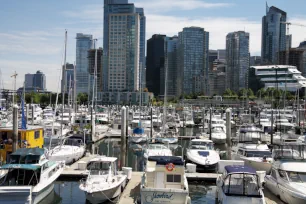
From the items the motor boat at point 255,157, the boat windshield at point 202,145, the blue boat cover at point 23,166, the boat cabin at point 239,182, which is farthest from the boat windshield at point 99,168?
the boat windshield at point 202,145

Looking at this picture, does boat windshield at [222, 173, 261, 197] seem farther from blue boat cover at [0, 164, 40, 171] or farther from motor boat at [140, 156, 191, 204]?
blue boat cover at [0, 164, 40, 171]

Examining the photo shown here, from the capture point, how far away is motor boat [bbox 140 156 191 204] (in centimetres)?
1962

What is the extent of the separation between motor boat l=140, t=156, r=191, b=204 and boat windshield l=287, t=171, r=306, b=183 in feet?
19.8

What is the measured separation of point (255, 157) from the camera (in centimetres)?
3088

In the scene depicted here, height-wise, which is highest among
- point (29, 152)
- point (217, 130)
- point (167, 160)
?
point (29, 152)

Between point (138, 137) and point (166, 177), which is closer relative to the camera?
point (166, 177)

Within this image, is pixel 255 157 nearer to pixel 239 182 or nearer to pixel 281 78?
pixel 239 182

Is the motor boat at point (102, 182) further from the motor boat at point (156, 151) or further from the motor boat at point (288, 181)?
the motor boat at point (288, 181)

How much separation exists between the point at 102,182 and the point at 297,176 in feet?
36.6

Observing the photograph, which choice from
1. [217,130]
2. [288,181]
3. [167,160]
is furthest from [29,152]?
[217,130]

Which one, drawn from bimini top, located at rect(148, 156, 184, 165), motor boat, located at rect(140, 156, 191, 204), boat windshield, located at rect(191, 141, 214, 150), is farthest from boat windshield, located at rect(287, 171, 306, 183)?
boat windshield, located at rect(191, 141, 214, 150)

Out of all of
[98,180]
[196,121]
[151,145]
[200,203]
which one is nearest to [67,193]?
[98,180]

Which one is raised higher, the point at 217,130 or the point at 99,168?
the point at 217,130

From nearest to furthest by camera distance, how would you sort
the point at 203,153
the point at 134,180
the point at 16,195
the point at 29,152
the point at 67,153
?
the point at 16,195, the point at 29,152, the point at 134,180, the point at 203,153, the point at 67,153
